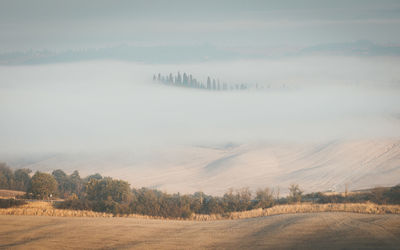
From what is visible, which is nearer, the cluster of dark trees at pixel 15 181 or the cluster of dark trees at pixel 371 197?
the cluster of dark trees at pixel 371 197

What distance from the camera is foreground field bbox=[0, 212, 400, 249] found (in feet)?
91.7

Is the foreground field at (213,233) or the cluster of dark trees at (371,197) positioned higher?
the cluster of dark trees at (371,197)

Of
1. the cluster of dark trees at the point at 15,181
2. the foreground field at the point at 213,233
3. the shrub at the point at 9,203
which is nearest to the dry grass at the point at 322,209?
the foreground field at the point at 213,233

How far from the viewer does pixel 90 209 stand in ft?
146

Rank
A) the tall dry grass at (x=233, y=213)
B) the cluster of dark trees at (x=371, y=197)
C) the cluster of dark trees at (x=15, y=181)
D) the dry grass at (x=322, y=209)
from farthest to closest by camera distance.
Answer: the cluster of dark trees at (x=15, y=181) < the cluster of dark trees at (x=371, y=197) < the tall dry grass at (x=233, y=213) < the dry grass at (x=322, y=209)

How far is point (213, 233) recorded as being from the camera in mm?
32406

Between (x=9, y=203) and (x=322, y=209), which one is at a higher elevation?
(x=9, y=203)

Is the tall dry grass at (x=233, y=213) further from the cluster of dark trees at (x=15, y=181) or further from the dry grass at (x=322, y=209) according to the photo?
the cluster of dark trees at (x=15, y=181)

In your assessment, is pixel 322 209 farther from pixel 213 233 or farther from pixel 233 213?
pixel 213 233

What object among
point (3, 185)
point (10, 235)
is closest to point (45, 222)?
point (10, 235)

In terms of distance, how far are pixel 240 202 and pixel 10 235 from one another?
21.1 meters

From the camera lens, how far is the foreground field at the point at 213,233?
1101 inches

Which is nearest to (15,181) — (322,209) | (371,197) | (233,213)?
(233,213)

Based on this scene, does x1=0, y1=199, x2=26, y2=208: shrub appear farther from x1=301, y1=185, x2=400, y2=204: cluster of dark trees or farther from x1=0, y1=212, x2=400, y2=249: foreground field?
x1=301, y1=185, x2=400, y2=204: cluster of dark trees
